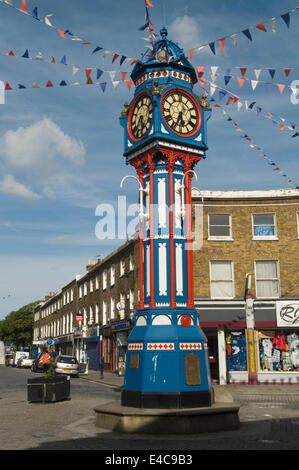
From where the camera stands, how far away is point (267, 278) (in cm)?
2547

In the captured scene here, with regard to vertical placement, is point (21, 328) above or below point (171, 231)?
below

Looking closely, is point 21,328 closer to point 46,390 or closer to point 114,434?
point 46,390

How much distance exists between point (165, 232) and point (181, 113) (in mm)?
3417

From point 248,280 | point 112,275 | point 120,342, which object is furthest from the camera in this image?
point 112,275

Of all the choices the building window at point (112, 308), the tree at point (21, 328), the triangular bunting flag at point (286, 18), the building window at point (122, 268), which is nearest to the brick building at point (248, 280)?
the building window at point (122, 268)

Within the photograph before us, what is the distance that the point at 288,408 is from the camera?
14453 mm

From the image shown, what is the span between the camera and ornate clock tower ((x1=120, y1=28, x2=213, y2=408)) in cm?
1122

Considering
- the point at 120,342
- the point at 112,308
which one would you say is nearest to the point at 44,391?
the point at 120,342

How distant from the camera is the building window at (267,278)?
25.4m

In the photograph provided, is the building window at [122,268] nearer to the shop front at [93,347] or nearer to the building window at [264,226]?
the shop front at [93,347]

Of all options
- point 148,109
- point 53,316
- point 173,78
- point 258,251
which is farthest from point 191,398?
point 53,316

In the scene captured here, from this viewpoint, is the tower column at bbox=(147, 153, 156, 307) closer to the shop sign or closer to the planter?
the planter

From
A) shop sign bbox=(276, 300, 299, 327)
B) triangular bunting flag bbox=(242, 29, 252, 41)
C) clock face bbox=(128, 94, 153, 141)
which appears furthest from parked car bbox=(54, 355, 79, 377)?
triangular bunting flag bbox=(242, 29, 252, 41)

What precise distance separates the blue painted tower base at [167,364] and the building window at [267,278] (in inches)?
556
